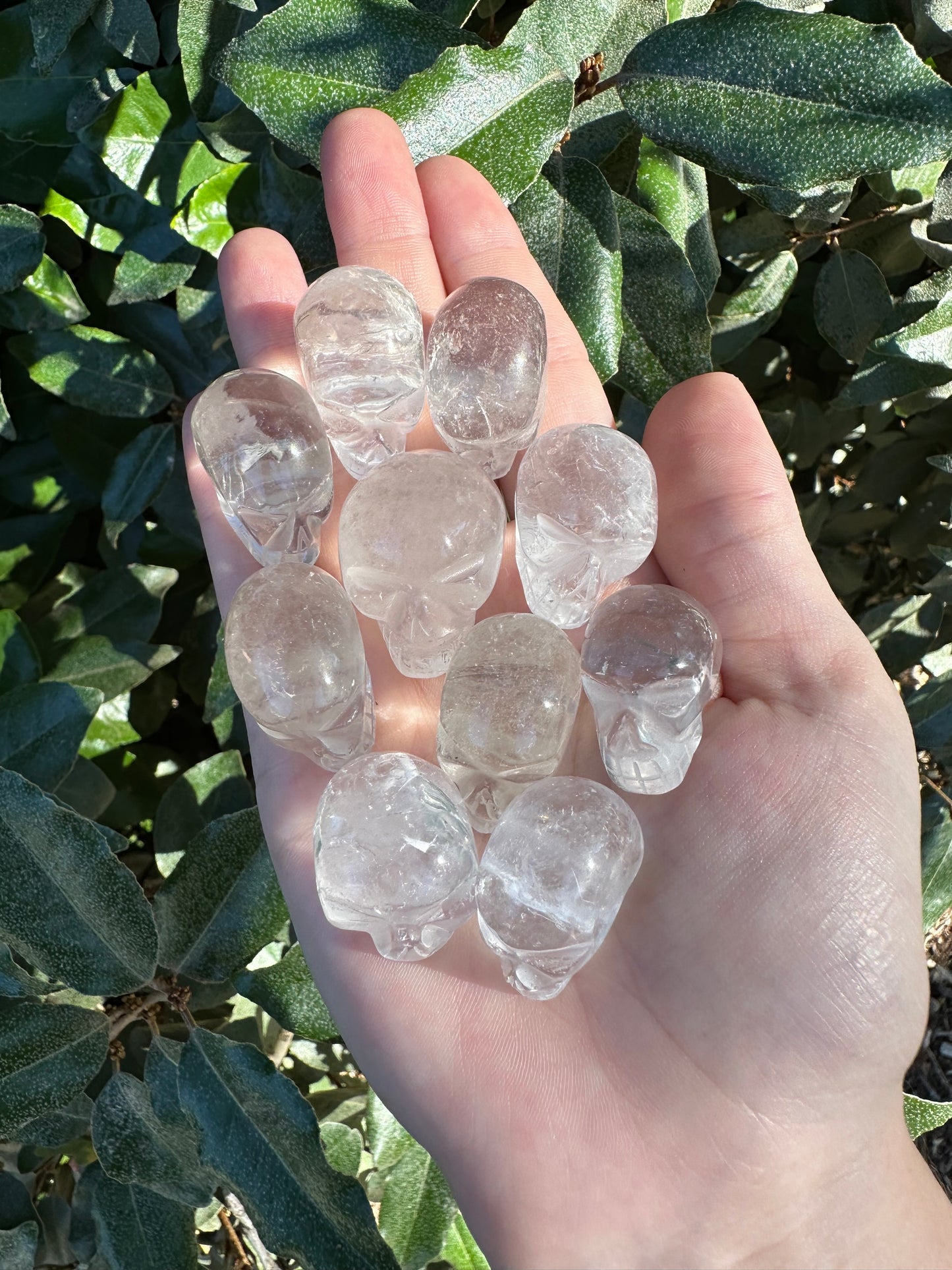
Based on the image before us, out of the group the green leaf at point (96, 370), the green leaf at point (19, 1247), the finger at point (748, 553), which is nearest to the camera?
the finger at point (748, 553)

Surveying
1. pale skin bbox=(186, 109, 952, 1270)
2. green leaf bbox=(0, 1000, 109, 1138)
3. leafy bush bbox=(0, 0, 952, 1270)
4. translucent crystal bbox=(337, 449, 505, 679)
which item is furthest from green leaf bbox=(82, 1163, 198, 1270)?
translucent crystal bbox=(337, 449, 505, 679)

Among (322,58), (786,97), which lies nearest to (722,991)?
(786,97)

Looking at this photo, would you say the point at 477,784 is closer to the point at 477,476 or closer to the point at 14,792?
the point at 477,476

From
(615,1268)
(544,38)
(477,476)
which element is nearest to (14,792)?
(477,476)

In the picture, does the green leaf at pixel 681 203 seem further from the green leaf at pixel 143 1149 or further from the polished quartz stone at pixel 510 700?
the green leaf at pixel 143 1149

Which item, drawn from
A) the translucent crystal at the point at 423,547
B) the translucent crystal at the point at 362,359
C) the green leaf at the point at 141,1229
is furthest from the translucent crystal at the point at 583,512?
the green leaf at the point at 141,1229

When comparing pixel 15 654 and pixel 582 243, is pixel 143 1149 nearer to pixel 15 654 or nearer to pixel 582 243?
pixel 15 654
